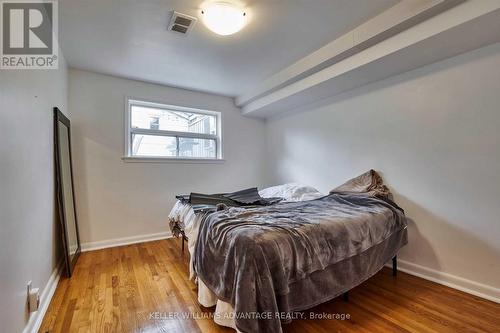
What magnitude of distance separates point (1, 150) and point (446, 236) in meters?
3.47

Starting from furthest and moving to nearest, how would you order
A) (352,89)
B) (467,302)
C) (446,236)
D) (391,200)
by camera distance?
(352,89)
(391,200)
(446,236)
(467,302)

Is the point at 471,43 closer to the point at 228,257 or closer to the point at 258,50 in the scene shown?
the point at 258,50

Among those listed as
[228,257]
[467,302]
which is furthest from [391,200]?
[228,257]

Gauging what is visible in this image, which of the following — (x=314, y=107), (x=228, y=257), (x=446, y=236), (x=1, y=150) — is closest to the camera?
(x=1, y=150)

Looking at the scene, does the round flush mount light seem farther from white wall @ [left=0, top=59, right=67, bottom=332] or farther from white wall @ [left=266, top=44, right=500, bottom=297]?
white wall @ [left=266, top=44, right=500, bottom=297]

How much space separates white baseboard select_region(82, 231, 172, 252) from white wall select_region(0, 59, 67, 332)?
2.85ft

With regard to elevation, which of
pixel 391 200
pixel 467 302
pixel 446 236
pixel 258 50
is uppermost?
pixel 258 50

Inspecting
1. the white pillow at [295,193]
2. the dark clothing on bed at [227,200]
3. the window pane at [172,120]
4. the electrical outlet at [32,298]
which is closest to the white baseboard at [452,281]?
the white pillow at [295,193]

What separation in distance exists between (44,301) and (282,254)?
193 cm

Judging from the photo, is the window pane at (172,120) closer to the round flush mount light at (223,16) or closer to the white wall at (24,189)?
the white wall at (24,189)

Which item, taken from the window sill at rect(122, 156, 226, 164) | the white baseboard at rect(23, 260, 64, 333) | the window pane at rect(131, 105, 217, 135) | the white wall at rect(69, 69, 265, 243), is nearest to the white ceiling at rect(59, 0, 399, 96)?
the white wall at rect(69, 69, 265, 243)

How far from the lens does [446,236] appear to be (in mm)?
2303

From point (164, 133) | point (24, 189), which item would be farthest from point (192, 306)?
point (164, 133)

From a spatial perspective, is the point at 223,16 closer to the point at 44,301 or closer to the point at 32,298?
the point at 32,298
